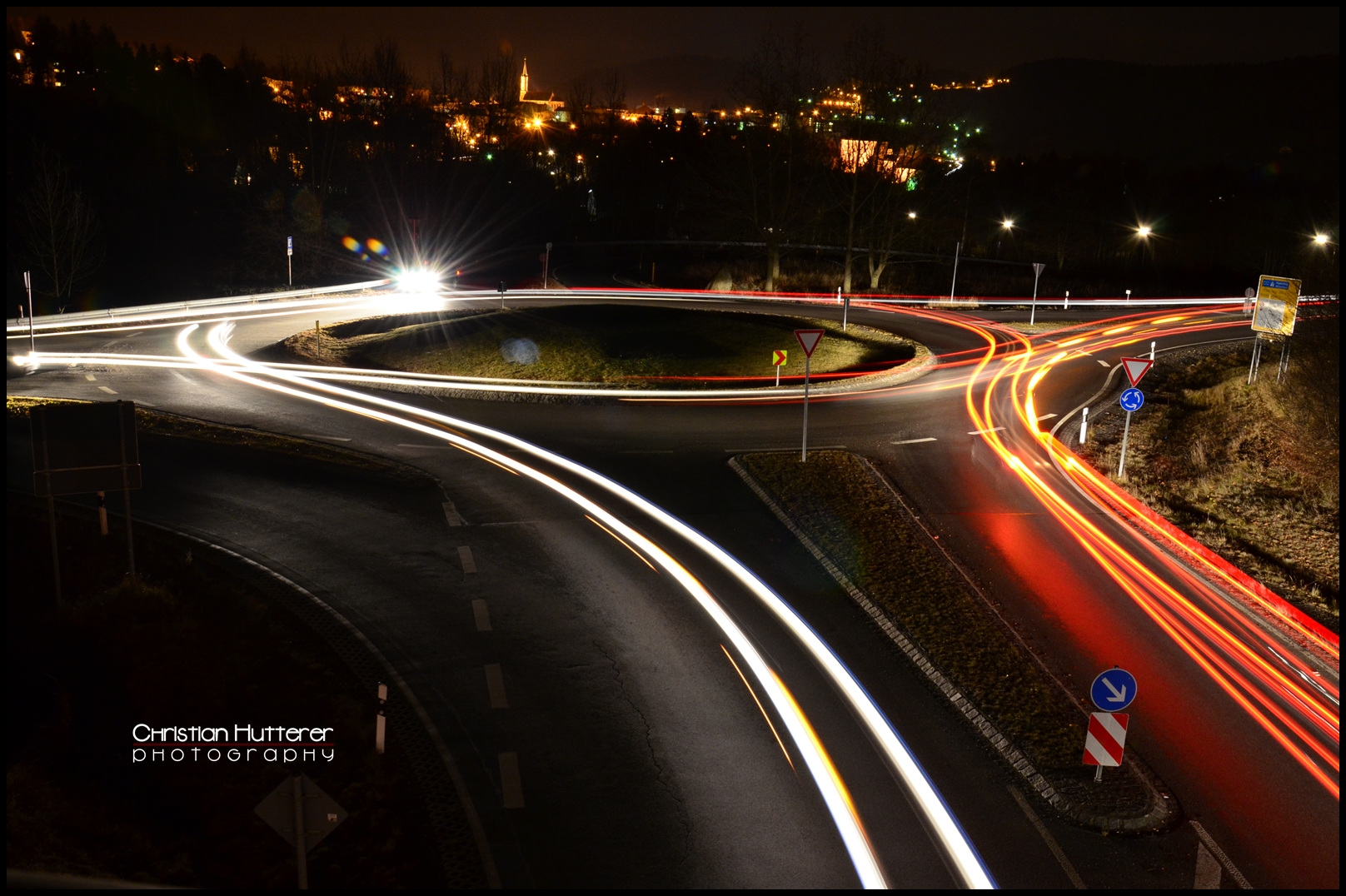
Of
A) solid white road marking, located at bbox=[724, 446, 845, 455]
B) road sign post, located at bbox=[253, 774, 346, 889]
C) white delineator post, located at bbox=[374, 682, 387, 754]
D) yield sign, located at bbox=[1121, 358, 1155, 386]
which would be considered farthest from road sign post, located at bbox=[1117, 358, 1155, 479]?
road sign post, located at bbox=[253, 774, 346, 889]

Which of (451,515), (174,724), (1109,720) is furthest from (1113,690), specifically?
(451,515)

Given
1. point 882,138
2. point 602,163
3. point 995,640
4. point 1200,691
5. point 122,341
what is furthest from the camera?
point 602,163

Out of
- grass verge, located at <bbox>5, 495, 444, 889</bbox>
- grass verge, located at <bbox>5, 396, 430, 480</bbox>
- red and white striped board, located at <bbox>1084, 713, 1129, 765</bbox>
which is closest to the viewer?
grass verge, located at <bbox>5, 495, 444, 889</bbox>

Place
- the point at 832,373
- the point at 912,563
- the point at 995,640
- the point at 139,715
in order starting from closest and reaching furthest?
1. the point at 139,715
2. the point at 995,640
3. the point at 912,563
4. the point at 832,373

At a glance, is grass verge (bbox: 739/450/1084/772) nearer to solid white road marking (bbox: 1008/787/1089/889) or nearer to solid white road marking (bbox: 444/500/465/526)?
solid white road marking (bbox: 1008/787/1089/889)

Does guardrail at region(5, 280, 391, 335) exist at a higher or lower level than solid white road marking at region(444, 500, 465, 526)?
higher

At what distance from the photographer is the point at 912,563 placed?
47.4 ft

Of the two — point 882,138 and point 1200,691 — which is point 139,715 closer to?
point 1200,691

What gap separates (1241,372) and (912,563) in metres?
22.9

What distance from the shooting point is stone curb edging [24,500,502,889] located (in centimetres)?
812

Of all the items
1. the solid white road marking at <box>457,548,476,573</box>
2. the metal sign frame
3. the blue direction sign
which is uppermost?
the metal sign frame

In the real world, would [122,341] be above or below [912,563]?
above

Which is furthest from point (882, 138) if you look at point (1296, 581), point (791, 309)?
point (1296, 581)

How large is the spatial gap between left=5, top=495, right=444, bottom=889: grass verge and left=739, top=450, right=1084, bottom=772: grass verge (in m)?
6.57
